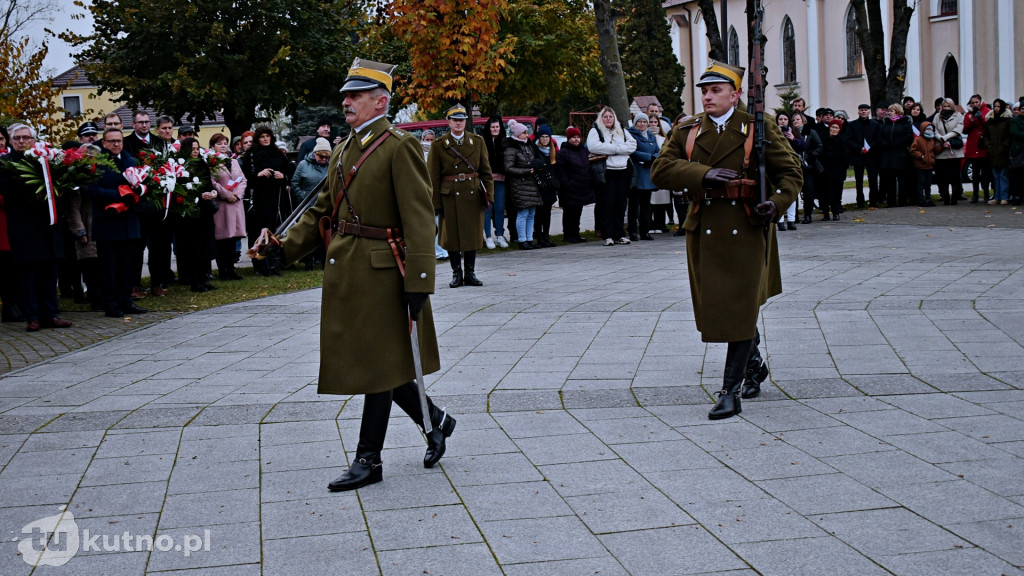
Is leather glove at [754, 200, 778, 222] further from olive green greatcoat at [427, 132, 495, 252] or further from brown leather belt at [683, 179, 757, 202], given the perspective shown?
olive green greatcoat at [427, 132, 495, 252]

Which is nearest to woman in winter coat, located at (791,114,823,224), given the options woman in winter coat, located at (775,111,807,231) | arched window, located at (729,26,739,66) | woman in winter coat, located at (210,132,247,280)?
woman in winter coat, located at (775,111,807,231)

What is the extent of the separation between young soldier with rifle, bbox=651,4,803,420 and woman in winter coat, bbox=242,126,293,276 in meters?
9.94

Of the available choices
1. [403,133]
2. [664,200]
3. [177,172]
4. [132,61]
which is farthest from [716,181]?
[132,61]

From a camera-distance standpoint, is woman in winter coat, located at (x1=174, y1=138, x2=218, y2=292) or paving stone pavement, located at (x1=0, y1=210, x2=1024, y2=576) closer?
paving stone pavement, located at (x1=0, y1=210, x2=1024, y2=576)

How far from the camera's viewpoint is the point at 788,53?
166 ft

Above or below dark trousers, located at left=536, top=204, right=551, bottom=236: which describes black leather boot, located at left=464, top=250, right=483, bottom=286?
below

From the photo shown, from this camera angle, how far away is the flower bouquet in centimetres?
1133

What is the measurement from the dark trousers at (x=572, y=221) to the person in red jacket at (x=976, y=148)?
764 centimetres

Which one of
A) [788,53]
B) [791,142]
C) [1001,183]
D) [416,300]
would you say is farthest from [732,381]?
[788,53]

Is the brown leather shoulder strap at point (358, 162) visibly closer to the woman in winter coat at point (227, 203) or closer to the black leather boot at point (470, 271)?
the black leather boot at point (470, 271)

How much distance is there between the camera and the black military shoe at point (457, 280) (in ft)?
43.7

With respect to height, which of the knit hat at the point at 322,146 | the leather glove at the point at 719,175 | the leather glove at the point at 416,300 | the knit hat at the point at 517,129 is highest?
the knit hat at the point at 517,129

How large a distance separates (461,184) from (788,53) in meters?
40.9

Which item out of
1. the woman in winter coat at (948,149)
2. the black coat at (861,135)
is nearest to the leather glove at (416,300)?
the black coat at (861,135)
